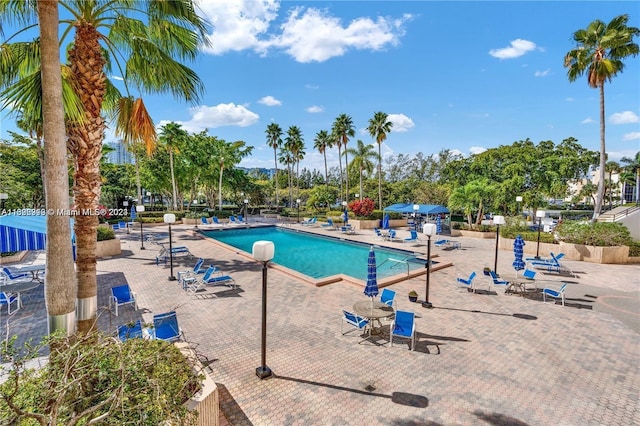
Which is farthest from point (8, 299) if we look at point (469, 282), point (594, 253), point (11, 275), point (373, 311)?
point (594, 253)

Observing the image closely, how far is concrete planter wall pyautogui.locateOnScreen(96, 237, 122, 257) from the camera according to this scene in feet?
55.8

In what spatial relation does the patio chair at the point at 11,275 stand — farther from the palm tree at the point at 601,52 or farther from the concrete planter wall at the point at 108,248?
the palm tree at the point at 601,52

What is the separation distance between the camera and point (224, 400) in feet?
18.0

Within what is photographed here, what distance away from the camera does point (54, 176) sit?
178 inches

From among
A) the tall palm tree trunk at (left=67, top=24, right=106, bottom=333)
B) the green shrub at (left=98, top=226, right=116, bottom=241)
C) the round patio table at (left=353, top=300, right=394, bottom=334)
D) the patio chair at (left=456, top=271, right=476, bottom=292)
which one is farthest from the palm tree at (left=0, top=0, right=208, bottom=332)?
the green shrub at (left=98, top=226, right=116, bottom=241)

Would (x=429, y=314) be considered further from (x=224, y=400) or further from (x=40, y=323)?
(x=40, y=323)

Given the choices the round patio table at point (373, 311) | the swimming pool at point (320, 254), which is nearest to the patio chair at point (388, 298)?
the round patio table at point (373, 311)

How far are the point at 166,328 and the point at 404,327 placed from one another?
19.2 ft

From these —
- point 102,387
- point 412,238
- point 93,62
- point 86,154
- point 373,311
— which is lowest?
point 373,311

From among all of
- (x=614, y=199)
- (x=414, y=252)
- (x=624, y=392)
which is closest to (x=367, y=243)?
(x=414, y=252)

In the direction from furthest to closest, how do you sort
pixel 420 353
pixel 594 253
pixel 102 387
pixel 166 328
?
pixel 594 253, pixel 166 328, pixel 420 353, pixel 102 387

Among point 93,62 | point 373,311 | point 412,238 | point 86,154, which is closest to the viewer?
point 93,62

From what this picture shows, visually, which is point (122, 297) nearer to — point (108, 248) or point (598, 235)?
point (108, 248)

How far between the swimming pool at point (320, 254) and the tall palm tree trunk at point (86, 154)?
10.3m
